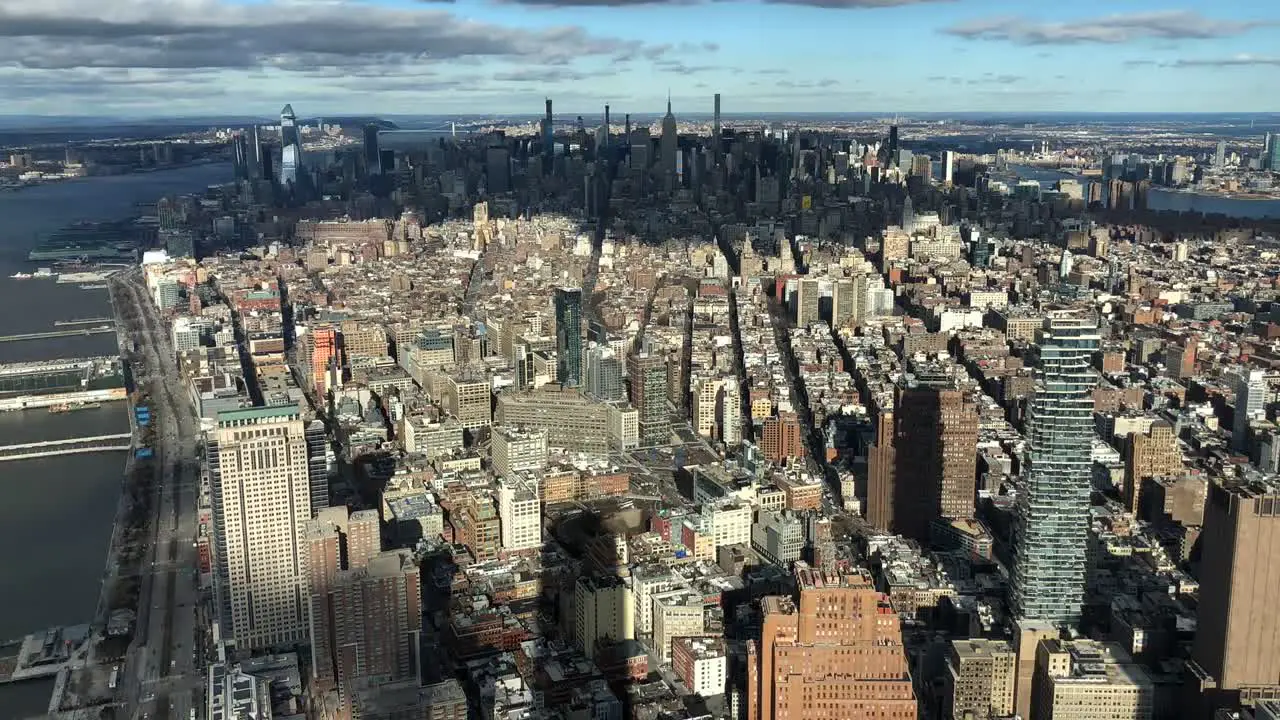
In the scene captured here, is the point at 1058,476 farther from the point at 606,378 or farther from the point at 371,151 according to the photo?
the point at 371,151

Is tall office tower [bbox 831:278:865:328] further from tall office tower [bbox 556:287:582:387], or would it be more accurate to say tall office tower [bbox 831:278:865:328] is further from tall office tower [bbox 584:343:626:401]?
tall office tower [bbox 584:343:626:401]

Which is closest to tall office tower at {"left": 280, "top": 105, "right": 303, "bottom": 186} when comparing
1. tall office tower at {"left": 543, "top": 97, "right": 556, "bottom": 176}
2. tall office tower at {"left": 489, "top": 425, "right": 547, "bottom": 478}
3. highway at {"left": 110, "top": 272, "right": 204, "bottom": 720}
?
tall office tower at {"left": 543, "top": 97, "right": 556, "bottom": 176}

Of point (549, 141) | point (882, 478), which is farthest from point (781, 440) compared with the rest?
point (549, 141)

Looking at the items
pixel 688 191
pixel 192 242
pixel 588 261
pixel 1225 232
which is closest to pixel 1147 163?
pixel 1225 232

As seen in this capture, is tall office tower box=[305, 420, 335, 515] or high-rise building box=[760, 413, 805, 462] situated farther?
high-rise building box=[760, 413, 805, 462]

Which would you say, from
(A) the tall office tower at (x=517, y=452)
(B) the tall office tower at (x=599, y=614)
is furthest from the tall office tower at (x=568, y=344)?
(B) the tall office tower at (x=599, y=614)

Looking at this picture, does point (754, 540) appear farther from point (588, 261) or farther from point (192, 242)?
point (192, 242)
